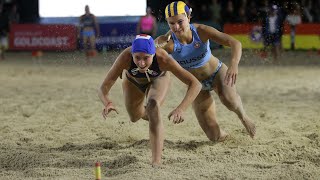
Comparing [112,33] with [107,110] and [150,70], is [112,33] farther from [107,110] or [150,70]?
[107,110]

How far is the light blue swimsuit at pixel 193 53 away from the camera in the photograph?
6.70 metres

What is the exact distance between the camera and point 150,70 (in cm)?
611

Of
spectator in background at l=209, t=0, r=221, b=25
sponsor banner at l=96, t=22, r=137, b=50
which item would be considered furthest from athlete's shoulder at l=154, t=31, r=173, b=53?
sponsor banner at l=96, t=22, r=137, b=50

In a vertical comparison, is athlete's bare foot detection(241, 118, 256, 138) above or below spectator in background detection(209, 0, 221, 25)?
above

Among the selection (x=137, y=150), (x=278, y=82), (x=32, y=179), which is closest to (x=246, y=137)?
(x=137, y=150)

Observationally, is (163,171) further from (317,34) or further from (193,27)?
(317,34)

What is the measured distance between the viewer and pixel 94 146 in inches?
280

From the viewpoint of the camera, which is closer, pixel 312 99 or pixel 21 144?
pixel 21 144

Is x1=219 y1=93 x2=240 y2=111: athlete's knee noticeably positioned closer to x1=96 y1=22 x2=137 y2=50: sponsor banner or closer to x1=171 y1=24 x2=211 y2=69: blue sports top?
x1=171 y1=24 x2=211 y2=69: blue sports top

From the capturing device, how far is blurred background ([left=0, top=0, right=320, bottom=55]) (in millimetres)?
21234

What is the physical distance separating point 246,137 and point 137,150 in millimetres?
1540

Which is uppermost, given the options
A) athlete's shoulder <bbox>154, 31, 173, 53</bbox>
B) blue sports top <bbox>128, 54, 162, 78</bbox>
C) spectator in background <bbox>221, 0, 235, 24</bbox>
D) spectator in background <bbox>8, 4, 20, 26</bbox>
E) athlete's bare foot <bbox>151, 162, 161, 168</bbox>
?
athlete's shoulder <bbox>154, 31, 173, 53</bbox>

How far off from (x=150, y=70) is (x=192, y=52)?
0.82 metres

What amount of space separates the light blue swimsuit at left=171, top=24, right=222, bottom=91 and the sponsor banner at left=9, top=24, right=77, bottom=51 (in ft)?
52.3
